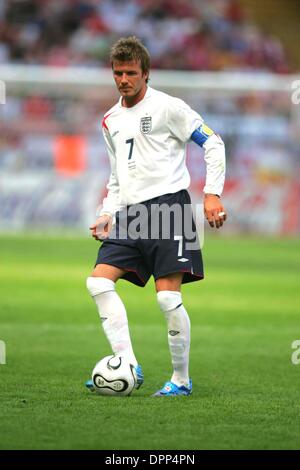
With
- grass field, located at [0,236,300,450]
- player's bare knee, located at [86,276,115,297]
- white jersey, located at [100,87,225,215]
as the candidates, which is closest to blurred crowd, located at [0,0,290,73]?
grass field, located at [0,236,300,450]

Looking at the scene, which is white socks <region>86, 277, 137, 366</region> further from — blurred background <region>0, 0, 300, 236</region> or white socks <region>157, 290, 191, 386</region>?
blurred background <region>0, 0, 300, 236</region>

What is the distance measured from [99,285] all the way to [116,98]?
793 inches

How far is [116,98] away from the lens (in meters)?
26.5

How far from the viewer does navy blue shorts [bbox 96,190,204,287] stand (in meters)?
6.79

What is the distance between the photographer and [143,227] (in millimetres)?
6844

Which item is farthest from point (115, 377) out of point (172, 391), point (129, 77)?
point (129, 77)

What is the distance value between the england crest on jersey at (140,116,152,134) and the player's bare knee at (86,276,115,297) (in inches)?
40.2

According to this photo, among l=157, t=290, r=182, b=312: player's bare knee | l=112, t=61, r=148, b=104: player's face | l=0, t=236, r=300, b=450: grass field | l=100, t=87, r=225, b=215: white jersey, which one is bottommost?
l=0, t=236, r=300, b=450: grass field

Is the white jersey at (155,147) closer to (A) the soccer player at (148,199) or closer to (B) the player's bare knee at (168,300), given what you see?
(A) the soccer player at (148,199)

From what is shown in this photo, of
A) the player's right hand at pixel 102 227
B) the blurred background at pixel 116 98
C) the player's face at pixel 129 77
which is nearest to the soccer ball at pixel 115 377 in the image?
the player's right hand at pixel 102 227

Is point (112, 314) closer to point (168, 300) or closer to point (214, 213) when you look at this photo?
point (168, 300)

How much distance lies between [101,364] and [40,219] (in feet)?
58.0

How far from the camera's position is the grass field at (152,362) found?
5.34 meters

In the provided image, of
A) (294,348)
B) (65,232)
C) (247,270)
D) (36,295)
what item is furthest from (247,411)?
(65,232)
